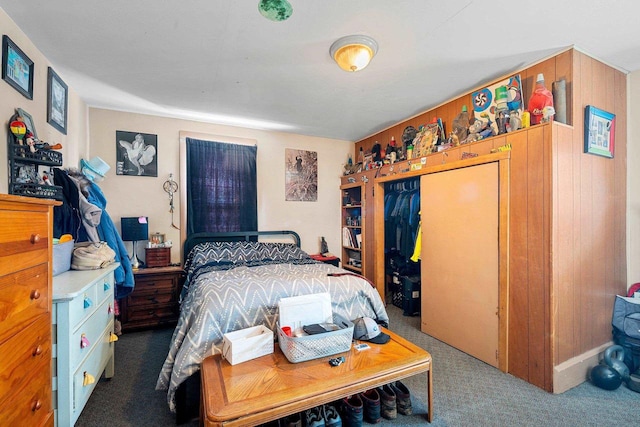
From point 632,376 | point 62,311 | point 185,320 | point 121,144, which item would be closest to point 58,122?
point 121,144

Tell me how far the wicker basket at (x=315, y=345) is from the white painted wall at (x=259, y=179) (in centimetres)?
239

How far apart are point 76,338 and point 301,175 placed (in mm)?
3134

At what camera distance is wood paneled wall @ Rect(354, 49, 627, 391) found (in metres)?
1.98

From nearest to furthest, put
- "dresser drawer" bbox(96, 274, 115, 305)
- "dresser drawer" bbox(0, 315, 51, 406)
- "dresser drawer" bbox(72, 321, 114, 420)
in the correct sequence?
"dresser drawer" bbox(0, 315, 51, 406)
"dresser drawer" bbox(72, 321, 114, 420)
"dresser drawer" bbox(96, 274, 115, 305)

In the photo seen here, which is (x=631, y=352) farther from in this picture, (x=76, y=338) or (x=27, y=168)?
(x=27, y=168)

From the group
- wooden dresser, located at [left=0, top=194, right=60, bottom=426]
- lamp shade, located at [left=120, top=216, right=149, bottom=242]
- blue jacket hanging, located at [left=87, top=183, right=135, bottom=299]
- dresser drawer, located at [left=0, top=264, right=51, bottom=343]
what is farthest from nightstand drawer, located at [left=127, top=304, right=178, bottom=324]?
dresser drawer, located at [left=0, top=264, right=51, bottom=343]

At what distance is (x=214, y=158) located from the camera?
3.58m

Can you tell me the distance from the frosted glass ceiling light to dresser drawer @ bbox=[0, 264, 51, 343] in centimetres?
166

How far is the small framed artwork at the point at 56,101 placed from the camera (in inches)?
86.0

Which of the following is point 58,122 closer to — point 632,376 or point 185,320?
point 185,320

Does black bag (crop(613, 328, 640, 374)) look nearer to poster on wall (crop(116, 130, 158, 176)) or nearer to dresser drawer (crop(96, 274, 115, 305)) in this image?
dresser drawer (crop(96, 274, 115, 305))

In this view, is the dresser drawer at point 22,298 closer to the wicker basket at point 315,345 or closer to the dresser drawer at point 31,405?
the dresser drawer at point 31,405

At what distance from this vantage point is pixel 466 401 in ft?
6.10

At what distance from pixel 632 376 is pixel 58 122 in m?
4.90
